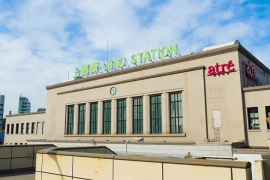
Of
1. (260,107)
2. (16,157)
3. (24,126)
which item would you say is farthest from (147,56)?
(24,126)

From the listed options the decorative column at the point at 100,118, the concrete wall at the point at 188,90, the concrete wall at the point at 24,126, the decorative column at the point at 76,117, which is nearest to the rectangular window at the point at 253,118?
the concrete wall at the point at 188,90

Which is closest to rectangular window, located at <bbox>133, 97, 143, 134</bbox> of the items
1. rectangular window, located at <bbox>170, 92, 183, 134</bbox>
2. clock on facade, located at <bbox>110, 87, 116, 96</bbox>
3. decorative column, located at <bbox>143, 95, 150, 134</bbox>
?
decorative column, located at <bbox>143, 95, 150, 134</bbox>

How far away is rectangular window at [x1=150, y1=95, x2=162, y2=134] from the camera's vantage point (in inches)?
1553

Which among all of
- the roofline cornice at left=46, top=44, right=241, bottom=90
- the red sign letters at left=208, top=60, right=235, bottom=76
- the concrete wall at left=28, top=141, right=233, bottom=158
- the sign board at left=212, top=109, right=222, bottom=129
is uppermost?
the roofline cornice at left=46, top=44, right=241, bottom=90

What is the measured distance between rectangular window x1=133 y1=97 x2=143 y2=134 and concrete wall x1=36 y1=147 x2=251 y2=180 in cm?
2857

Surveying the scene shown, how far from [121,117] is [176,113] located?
10.4 metres

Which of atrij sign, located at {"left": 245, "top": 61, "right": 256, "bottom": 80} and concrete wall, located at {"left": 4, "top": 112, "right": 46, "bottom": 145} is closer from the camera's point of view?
atrij sign, located at {"left": 245, "top": 61, "right": 256, "bottom": 80}

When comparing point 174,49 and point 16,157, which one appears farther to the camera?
point 174,49

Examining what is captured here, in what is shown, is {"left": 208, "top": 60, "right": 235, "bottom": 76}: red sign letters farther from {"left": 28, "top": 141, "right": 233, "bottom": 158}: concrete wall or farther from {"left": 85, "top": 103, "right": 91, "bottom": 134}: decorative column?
{"left": 85, "top": 103, "right": 91, "bottom": 134}: decorative column

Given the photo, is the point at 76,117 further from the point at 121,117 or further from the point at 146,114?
the point at 146,114

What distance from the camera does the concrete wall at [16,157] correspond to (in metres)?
19.0

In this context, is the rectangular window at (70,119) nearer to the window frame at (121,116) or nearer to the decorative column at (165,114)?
the window frame at (121,116)

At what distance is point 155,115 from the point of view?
4003cm

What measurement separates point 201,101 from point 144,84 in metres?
10.0
